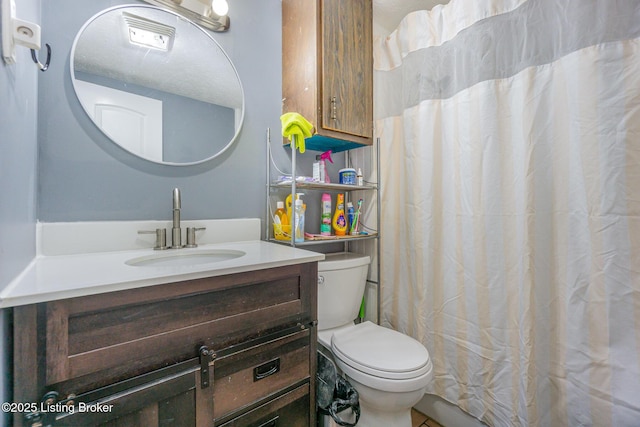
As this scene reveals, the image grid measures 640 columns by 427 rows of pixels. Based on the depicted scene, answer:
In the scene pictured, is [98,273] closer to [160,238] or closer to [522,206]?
[160,238]

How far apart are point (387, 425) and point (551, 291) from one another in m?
0.86

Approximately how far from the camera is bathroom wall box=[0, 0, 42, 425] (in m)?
0.54

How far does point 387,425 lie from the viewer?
109 cm

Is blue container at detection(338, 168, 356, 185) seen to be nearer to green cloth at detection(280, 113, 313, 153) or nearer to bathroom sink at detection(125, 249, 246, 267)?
green cloth at detection(280, 113, 313, 153)

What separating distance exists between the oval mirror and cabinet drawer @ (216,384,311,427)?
101cm

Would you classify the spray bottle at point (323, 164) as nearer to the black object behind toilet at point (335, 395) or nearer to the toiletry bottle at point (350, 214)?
the toiletry bottle at point (350, 214)

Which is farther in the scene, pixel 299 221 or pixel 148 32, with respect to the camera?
pixel 299 221

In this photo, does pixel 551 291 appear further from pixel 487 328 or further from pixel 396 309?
pixel 396 309

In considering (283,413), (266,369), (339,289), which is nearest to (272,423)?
(283,413)

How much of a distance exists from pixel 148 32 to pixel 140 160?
552mm

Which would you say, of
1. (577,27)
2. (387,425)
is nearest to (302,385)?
(387,425)

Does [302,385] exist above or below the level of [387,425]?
above

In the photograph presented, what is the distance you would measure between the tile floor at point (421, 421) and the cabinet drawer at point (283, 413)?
79 cm

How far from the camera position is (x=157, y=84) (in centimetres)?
112
